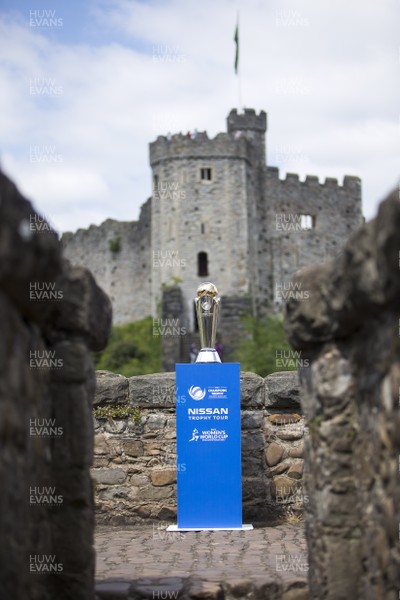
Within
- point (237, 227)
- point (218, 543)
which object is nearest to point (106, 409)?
point (218, 543)

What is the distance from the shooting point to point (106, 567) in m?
5.94

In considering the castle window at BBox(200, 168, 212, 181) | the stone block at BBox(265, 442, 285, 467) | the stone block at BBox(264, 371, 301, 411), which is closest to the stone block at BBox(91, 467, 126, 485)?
the stone block at BBox(265, 442, 285, 467)

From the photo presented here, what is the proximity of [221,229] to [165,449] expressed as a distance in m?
34.5

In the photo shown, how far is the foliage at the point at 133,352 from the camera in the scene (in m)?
41.0

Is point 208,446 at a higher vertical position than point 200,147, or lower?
lower

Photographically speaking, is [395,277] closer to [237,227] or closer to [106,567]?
[106,567]

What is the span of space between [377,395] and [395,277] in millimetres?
664

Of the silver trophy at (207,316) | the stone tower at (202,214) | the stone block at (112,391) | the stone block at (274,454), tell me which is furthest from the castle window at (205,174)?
the stone block at (274,454)

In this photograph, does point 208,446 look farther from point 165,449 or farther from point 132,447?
point 132,447

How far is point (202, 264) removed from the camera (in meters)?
42.8

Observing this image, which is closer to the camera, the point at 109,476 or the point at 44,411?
the point at 44,411

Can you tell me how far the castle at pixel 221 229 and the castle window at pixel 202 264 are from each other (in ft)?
0.16

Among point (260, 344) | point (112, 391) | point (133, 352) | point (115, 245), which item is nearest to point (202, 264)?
point (260, 344)

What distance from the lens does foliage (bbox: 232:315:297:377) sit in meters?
39.3
